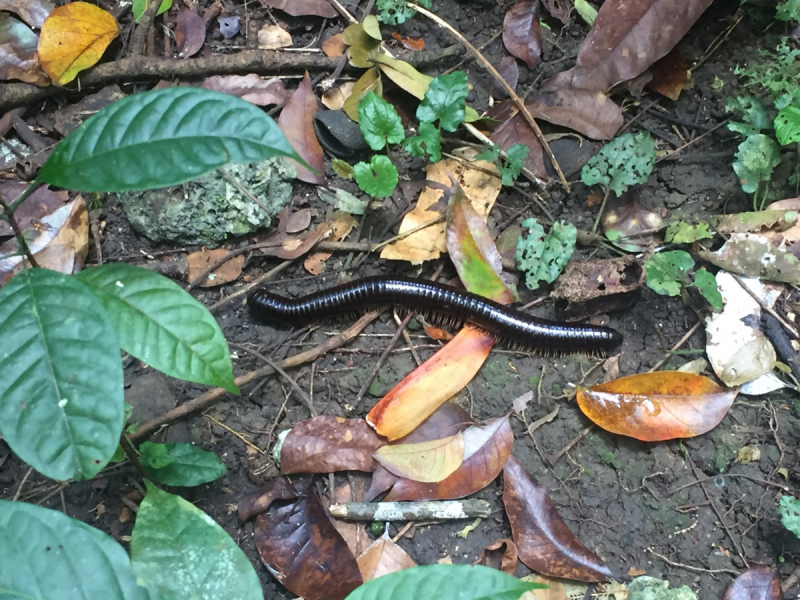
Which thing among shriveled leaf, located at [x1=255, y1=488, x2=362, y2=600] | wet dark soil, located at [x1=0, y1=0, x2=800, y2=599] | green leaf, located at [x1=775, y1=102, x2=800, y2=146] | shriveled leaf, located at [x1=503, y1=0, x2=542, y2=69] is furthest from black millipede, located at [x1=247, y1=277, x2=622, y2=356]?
shriveled leaf, located at [x1=503, y1=0, x2=542, y2=69]

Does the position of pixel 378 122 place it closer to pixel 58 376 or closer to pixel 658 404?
pixel 658 404

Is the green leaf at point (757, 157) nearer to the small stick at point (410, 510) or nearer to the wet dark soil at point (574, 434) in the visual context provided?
the wet dark soil at point (574, 434)

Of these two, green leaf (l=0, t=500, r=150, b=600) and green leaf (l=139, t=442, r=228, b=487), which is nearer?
green leaf (l=0, t=500, r=150, b=600)

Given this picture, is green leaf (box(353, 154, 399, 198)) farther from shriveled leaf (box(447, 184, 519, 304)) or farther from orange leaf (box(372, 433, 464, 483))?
orange leaf (box(372, 433, 464, 483))

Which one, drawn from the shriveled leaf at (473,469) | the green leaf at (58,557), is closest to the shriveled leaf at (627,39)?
the shriveled leaf at (473,469)

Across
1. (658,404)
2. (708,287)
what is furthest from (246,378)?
(708,287)

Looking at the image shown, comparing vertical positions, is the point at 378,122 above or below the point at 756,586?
above
